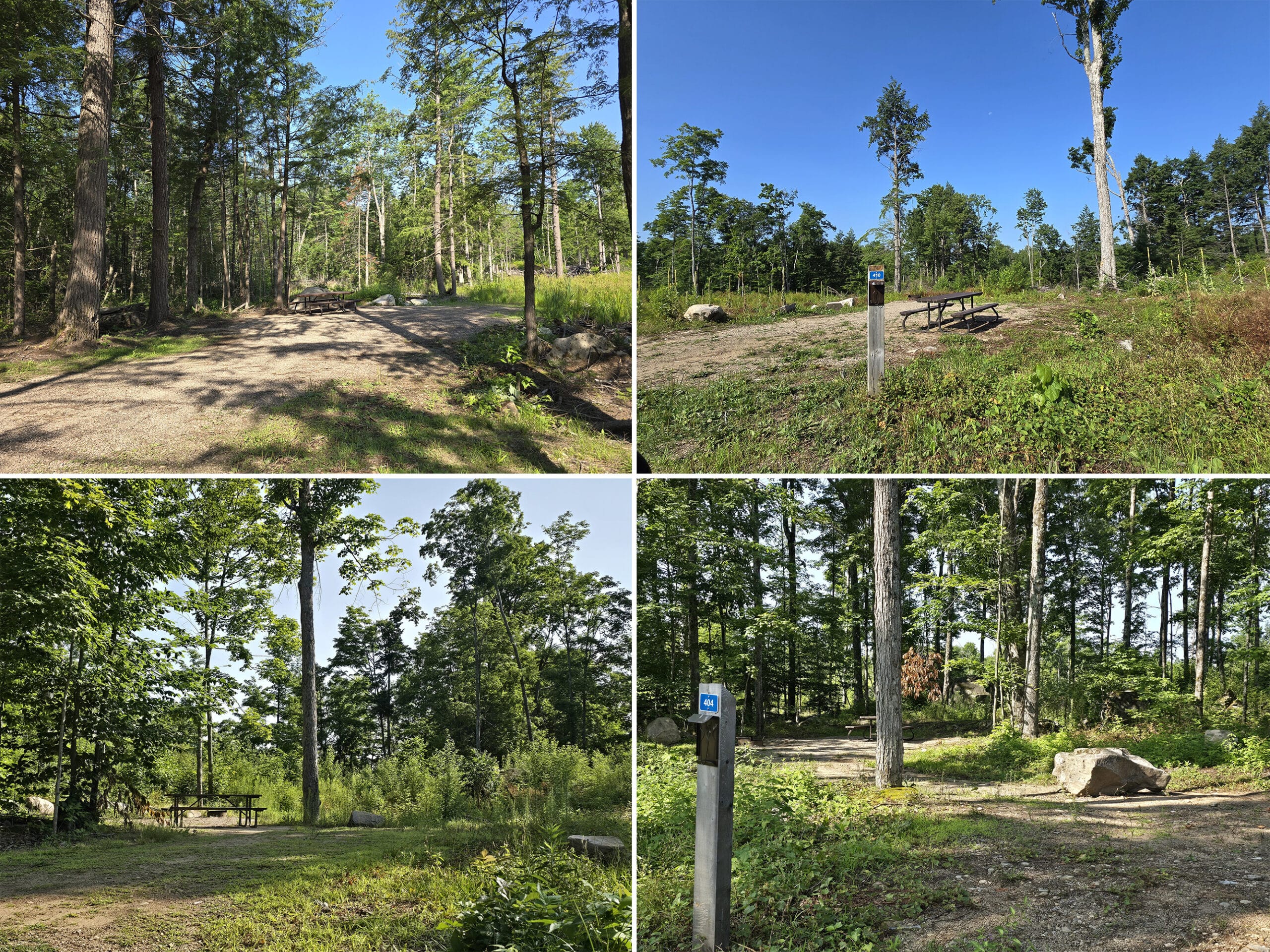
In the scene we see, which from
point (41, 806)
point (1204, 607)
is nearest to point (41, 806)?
point (41, 806)

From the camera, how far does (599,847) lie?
260 inches

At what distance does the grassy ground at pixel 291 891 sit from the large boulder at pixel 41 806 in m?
1.10

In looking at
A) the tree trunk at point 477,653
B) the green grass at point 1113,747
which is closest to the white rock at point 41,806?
the tree trunk at point 477,653

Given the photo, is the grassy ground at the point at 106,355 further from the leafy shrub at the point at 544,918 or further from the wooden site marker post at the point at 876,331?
the wooden site marker post at the point at 876,331

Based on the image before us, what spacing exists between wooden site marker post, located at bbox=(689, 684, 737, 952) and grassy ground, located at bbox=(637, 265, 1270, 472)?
2917mm

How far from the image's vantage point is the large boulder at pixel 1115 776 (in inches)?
347

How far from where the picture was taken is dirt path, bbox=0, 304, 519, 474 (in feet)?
22.9

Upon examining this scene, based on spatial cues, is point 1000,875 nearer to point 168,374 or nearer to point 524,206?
point 524,206

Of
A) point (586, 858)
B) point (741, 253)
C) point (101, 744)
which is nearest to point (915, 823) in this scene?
point (586, 858)

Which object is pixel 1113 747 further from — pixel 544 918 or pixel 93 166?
pixel 93 166

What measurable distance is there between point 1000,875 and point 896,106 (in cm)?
1122

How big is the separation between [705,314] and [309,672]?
983 cm

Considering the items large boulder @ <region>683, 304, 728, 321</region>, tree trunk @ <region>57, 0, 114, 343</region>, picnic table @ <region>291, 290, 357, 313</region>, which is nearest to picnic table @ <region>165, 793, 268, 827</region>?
tree trunk @ <region>57, 0, 114, 343</region>

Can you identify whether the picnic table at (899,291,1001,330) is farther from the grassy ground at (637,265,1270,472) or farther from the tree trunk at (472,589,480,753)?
the tree trunk at (472,589,480,753)
